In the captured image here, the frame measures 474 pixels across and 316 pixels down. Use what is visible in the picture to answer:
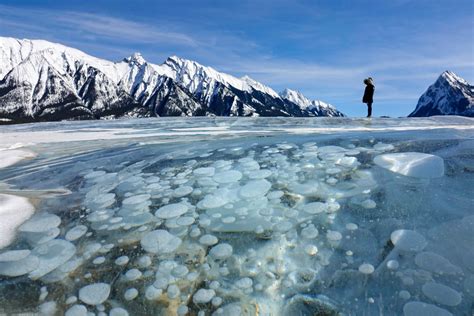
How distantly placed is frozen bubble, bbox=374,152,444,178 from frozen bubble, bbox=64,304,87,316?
329cm

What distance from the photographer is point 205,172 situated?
13.4 ft

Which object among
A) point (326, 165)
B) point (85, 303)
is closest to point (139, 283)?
point (85, 303)

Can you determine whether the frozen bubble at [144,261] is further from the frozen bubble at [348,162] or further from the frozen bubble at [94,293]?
the frozen bubble at [348,162]

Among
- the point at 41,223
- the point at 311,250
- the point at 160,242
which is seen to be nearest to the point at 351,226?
the point at 311,250

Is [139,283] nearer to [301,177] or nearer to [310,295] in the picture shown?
[310,295]

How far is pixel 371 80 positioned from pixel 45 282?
15.6 metres

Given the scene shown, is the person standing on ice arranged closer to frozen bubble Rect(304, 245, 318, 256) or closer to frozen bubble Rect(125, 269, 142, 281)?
frozen bubble Rect(304, 245, 318, 256)

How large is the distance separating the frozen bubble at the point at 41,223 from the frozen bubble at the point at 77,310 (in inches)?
43.1

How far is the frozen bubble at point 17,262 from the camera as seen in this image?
93.4 inches

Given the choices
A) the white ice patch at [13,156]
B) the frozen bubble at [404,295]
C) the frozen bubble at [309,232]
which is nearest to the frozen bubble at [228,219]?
the frozen bubble at [309,232]

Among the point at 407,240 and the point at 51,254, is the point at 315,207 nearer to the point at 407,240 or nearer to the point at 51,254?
the point at 407,240

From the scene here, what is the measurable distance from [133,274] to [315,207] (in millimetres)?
1629

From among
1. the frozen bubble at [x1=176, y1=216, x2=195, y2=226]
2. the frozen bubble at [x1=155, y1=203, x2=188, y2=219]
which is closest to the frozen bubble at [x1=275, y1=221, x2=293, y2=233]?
the frozen bubble at [x1=176, y1=216, x2=195, y2=226]

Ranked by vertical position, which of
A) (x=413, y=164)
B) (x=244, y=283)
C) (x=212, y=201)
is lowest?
(x=244, y=283)
